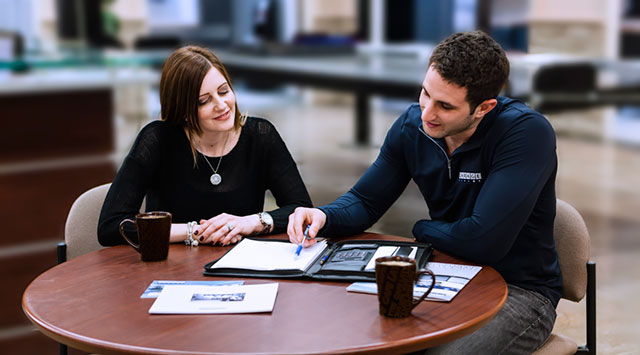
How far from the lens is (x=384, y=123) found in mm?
9820

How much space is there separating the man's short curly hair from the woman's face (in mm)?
567

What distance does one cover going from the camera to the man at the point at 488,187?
1767 mm

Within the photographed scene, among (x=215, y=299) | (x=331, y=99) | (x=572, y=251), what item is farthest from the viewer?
(x=331, y=99)

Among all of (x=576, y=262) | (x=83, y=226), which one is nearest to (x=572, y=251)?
(x=576, y=262)

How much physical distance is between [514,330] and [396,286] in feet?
1.51

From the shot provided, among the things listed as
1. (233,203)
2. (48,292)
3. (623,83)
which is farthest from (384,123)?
(48,292)

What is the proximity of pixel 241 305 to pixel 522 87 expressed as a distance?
3882 millimetres

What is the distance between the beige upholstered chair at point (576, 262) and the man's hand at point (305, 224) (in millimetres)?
587

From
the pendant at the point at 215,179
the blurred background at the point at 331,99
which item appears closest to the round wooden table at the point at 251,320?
the pendant at the point at 215,179

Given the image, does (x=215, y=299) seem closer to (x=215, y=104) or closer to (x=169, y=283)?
(x=169, y=283)

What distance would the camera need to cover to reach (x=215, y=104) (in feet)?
6.86

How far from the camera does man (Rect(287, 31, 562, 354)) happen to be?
5.80ft

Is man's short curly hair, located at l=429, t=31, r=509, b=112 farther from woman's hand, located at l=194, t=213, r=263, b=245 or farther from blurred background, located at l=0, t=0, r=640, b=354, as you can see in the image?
blurred background, located at l=0, t=0, r=640, b=354

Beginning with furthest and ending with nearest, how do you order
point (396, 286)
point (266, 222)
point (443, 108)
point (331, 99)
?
point (331, 99) → point (266, 222) → point (443, 108) → point (396, 286)
